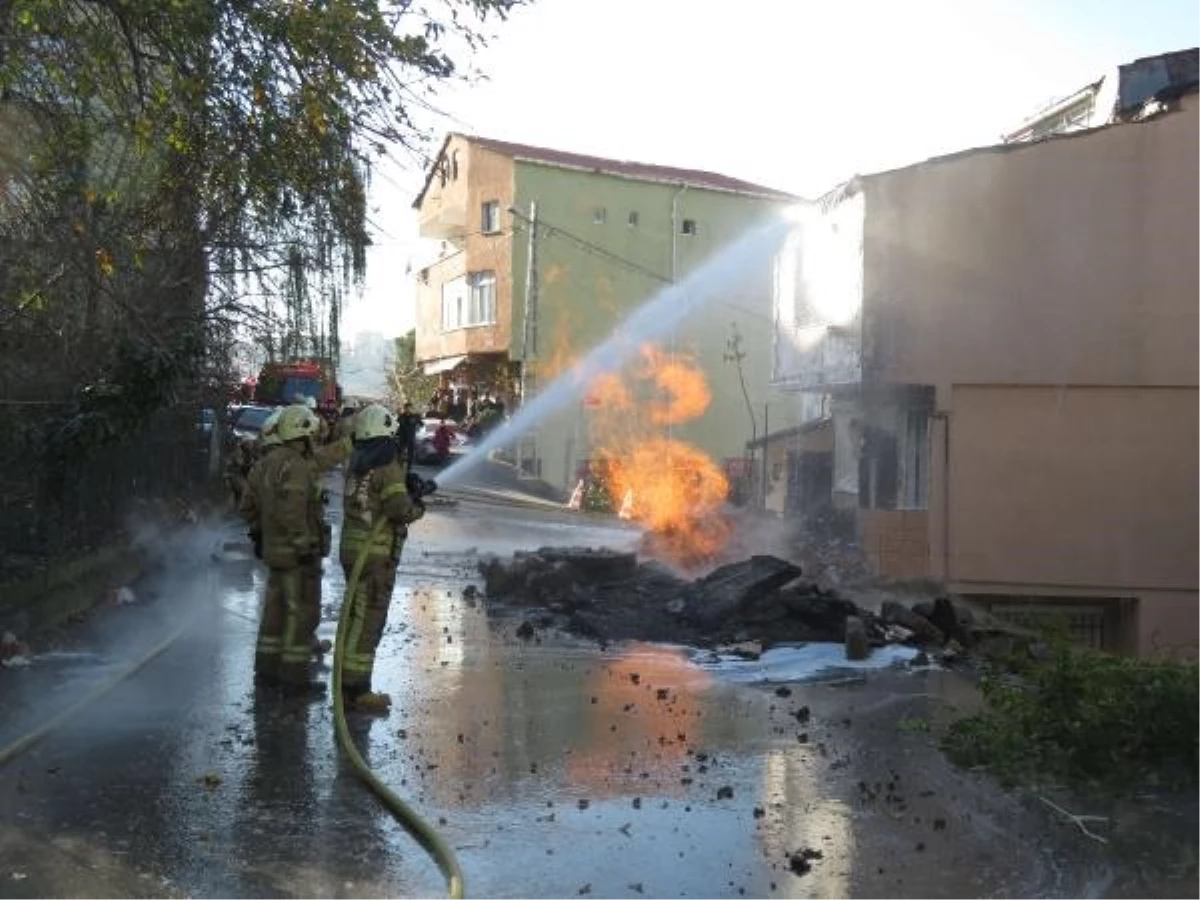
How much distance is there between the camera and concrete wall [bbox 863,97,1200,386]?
14.2m

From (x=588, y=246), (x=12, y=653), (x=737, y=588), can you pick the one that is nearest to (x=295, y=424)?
(x=12, y=653)

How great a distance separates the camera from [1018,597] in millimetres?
14469

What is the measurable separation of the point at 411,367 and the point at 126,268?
39.5 m

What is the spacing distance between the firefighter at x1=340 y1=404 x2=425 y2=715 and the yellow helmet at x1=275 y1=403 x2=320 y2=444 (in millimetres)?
419

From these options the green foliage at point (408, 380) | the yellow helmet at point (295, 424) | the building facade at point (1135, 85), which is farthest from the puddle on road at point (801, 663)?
the green foliage at point (408, 380)

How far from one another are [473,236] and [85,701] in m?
31.3

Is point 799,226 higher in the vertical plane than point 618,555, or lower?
higher

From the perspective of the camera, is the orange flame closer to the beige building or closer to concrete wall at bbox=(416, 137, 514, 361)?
concrete wall at bbox=(416, 137, 514, 361)

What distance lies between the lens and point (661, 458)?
30.2m

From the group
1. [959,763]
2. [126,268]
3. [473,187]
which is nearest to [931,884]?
[959,763]

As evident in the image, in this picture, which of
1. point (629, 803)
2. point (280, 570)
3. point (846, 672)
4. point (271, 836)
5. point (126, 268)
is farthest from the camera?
point (126, 268)

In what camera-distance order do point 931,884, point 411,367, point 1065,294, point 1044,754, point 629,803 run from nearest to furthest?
point 931,884
point 629,803
point 1044,754
point 1065,294
point 411,367

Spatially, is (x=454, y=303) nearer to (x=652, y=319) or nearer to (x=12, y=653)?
(x=652, y=319)

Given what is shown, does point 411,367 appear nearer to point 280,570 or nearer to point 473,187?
point 473,187
